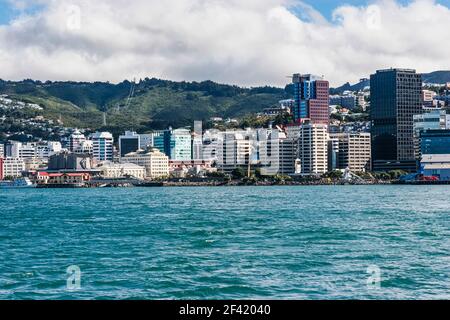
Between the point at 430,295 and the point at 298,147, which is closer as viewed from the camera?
the point at 430,295

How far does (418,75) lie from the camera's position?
84750 mm

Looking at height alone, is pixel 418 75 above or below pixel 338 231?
above

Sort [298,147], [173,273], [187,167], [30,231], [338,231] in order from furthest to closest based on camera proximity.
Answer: [187,167], [298,147], [30,231], [338,231], [173,273]

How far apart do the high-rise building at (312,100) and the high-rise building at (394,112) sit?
11107 millimetres

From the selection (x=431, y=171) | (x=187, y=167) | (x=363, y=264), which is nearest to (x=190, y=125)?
(x=187, y=167)

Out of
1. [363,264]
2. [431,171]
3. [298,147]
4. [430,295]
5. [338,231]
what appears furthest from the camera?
[298,147]

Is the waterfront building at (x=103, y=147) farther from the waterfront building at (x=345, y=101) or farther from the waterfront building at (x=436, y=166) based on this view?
the waterfront building at (x=436, y=166)

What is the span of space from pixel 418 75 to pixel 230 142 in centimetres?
2069

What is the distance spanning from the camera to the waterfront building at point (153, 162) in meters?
86.4

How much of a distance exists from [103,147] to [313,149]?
107ft

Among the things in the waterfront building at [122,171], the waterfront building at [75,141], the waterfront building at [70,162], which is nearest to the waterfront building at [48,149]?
the waterfront building at [75,141]

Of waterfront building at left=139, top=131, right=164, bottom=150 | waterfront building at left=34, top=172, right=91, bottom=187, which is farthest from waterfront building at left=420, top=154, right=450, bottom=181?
waterfront building at left=139, top=131, right=164, bottom=150

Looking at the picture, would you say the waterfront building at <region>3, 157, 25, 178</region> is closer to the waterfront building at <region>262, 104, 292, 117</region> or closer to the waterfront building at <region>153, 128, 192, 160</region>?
the waterfront building at <region>153, 128, 192, 160</region>
